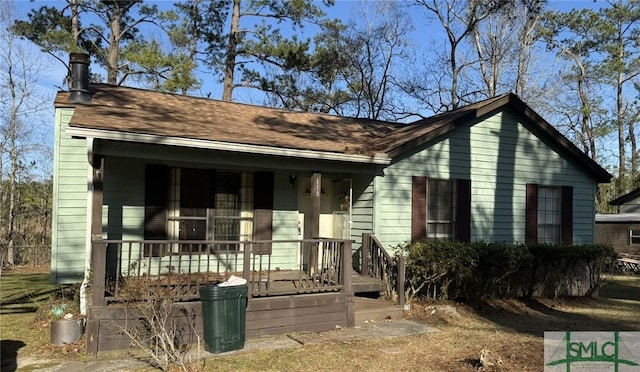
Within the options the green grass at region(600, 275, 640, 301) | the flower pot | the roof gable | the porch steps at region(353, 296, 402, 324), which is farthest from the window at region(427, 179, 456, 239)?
the roof gable

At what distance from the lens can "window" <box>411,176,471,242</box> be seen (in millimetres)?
10312

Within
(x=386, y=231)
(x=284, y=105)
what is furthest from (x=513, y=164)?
(x=284, y=105)

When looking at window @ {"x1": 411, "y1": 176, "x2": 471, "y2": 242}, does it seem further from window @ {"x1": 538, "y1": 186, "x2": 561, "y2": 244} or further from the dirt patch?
the dirt patch

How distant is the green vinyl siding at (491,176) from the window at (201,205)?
7.99 ft

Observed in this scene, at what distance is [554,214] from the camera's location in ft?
39.0

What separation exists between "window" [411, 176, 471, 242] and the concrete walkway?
276 cm

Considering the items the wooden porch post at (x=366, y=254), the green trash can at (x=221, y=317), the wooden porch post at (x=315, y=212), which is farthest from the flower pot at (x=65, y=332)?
the wooden porch post at (x=366, y=254)

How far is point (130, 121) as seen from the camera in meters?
8.10

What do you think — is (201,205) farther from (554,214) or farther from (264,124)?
(554,214)

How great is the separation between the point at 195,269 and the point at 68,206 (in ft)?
7.85

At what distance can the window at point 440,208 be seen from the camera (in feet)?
34.2

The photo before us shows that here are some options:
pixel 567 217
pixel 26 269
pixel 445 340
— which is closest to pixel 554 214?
pixel 567 217

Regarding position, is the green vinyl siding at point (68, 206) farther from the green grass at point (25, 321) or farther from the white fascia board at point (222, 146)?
the white fascia board at point (222, 146)

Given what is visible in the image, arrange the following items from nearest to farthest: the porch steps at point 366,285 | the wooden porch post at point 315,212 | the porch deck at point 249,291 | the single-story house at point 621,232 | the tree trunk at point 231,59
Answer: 1. the porch deck at point 249,291
2. the porch steps at point 366,285
3. the wooden porch post at point 315,212
4. the tree trunk at point 231,59
5. the single-story house at point 621,232
